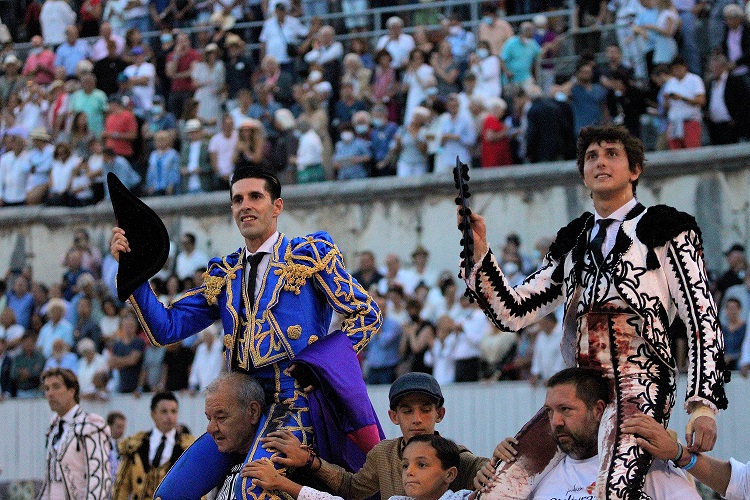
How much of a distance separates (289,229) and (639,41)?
4818 mm

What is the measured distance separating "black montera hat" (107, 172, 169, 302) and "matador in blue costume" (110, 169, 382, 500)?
0.06 meters

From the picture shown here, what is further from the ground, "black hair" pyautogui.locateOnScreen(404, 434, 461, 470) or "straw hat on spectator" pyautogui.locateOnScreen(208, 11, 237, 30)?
"straw hat on spectator" pyautogui.locateOnScreen(208, 11, 237, 30)

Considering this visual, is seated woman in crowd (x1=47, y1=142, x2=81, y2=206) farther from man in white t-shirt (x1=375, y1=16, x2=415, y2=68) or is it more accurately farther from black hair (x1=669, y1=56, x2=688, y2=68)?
black hair (x1=669, y1=56, x2=688, y2=68)

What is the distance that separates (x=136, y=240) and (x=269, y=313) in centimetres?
77

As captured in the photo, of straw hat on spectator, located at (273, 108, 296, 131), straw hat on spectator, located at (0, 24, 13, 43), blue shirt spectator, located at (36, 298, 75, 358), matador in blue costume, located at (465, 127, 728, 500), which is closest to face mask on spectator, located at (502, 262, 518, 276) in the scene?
straw hat on spectator, located at (273, 108, 296, 131)

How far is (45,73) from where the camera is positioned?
74.3 ft

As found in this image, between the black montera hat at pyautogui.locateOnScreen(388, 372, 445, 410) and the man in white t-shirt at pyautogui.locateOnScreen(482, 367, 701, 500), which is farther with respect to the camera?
the black montera hat at pyautogui.locateOnScreen(388, 372, 445, 410)

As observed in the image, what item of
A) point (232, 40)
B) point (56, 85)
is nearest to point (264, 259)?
point (232, 40)

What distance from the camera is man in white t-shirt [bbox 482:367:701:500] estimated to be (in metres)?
6.44

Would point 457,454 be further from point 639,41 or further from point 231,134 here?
point 231,134

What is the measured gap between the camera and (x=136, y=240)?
25.7 ft

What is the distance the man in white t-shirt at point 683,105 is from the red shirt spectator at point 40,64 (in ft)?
31.6

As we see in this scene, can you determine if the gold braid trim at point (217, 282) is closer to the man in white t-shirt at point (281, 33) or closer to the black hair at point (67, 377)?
the black hair at point (67, 377)

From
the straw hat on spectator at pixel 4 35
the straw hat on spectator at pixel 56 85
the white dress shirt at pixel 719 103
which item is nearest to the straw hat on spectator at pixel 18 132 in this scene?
the straw hat on spectator at pixel 56 85
